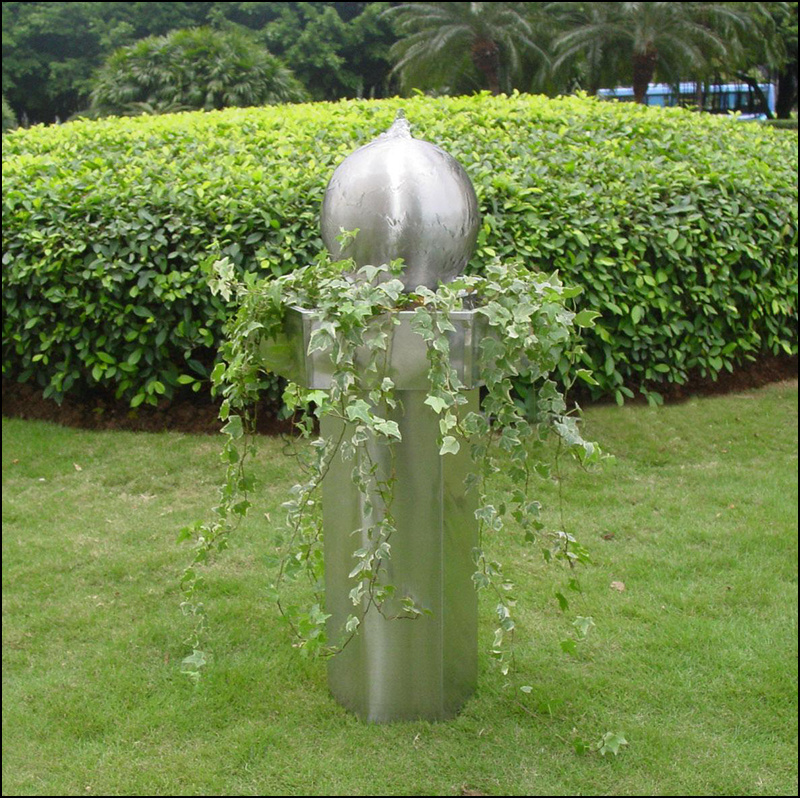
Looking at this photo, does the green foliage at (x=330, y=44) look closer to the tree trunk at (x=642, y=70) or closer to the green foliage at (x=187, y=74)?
the tree trunk at (x=642, y=70)

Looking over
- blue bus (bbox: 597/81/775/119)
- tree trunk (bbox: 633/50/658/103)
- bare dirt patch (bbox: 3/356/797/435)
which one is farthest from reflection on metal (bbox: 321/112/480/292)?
blue bus (bbox: 597/81/775/119)

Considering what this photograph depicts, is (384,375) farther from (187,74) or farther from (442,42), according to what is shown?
(442,42)

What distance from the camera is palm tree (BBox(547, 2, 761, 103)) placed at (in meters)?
20.0

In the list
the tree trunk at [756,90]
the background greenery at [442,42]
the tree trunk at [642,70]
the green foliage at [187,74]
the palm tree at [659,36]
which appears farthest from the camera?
the tree trunk at [756,90]

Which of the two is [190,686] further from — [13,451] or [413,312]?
[13,451]

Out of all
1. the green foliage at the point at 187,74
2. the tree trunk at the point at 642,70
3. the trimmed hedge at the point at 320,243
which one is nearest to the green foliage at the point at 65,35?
the tree trunk at the point at 642,70

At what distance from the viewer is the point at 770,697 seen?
2.77 metres

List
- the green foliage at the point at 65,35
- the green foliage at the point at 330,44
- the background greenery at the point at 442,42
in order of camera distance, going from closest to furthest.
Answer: the background greenery at the point at 442,42 < the green foliage at the point at 330,44 < the green foliage at the point at 65,35

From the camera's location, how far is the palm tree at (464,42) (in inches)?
881

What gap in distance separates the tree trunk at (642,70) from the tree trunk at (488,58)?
137 inches

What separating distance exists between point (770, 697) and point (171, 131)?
519 cm

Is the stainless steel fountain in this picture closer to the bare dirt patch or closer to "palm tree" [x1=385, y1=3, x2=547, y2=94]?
the bare dirt patch

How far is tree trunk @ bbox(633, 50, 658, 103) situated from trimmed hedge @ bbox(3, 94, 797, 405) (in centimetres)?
1603

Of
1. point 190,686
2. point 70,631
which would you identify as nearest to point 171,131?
point 70,631
